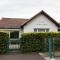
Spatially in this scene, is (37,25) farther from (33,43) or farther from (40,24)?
(33,43)

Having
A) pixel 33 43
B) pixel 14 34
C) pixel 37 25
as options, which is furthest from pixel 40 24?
pixel 33 43

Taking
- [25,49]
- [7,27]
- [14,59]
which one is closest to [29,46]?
[25,49]

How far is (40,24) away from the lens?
30.4 metres

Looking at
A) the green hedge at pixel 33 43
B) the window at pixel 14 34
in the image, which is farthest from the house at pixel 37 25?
the green hedge at pixel 33 43

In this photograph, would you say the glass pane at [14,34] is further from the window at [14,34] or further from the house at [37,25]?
the house at [37,25]

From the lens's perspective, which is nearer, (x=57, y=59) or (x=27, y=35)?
(x=57, y=59)

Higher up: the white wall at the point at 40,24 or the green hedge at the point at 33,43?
the white wall at the point at 40,24

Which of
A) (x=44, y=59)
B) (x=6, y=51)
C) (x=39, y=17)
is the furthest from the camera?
(x=39, y=17)

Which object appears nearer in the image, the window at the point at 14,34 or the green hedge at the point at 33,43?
the green hedge at the point at 33,43

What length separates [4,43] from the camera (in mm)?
23453

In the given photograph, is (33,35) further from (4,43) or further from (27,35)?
(4,43)

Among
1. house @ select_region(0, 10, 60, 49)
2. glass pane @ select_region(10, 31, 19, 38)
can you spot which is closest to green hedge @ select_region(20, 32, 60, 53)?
house @ select_region(0, 10, 60, 49)

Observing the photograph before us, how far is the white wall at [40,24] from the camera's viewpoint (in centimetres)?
3016

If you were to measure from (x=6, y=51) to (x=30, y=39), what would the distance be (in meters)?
2.79
